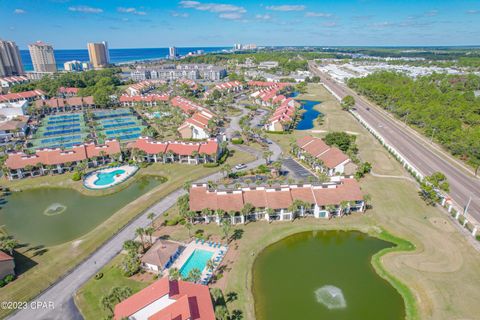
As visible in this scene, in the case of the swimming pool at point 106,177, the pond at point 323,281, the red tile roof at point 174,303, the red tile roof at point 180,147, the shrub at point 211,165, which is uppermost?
the red tile roof at point 180,147

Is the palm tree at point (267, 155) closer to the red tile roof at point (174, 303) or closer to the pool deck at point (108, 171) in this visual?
the pool deck at point (108, 171)

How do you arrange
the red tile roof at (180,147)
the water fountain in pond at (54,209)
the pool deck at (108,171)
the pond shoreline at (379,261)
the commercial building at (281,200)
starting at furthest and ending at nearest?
the red tile roof at (180,147), the pool deck at (108,171), the water fountain in pond at (54,209), the commercial building at (281,200), the pond shoreline at (379,261)

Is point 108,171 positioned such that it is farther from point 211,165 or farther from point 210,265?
point 210,265

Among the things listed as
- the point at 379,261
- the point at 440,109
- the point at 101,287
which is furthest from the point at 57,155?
the point at 440,109

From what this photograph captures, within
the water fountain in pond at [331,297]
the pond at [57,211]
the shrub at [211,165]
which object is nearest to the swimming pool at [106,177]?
the pond at [57,211]

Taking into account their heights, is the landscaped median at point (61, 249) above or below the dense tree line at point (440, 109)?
below

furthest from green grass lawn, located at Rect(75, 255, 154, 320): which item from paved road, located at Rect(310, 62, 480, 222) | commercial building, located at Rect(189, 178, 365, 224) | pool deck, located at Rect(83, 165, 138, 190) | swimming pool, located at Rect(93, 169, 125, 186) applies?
paved road, located at Rect(310, 62, 480, 222)

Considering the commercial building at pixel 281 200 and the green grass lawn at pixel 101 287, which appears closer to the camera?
the green grass lawn at pixel 101 287
